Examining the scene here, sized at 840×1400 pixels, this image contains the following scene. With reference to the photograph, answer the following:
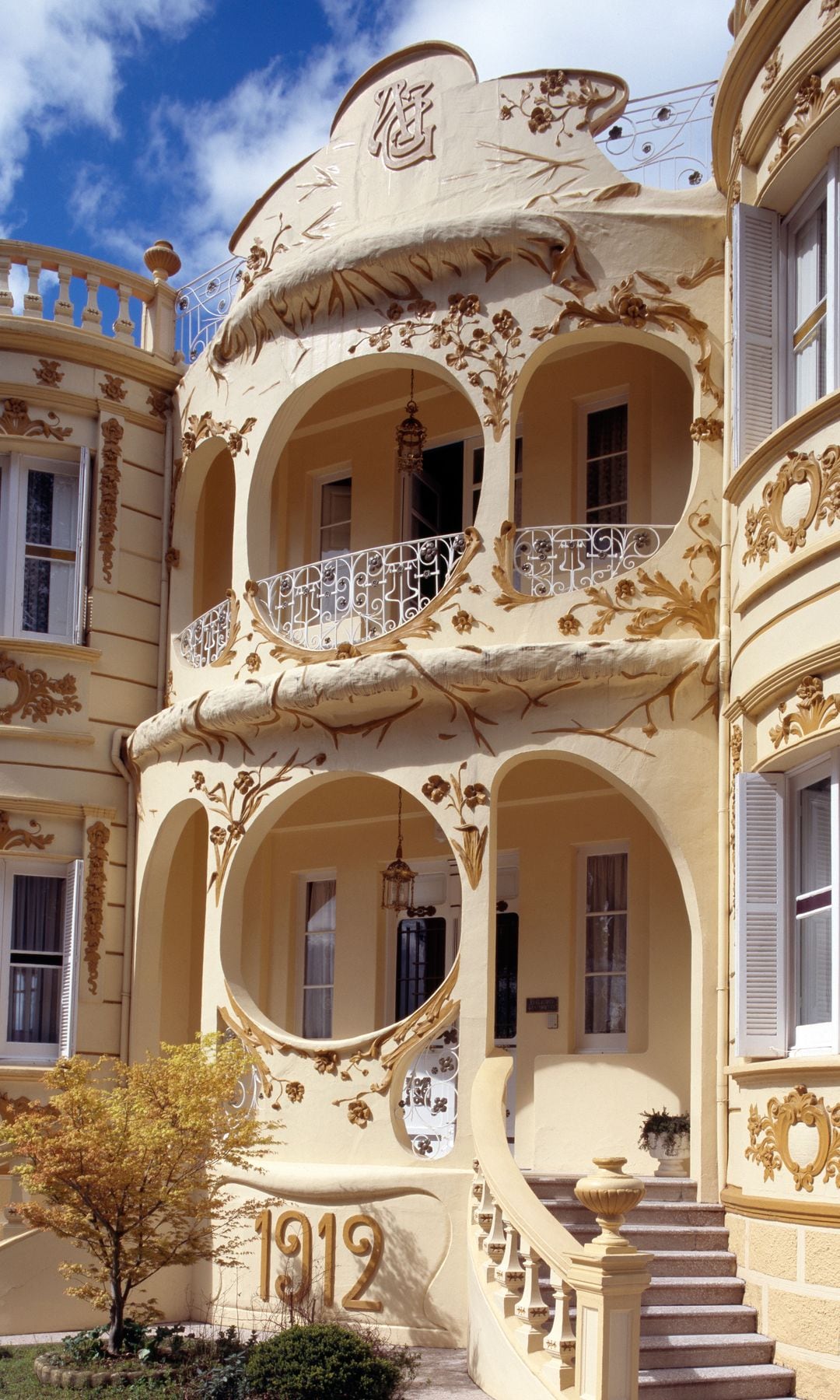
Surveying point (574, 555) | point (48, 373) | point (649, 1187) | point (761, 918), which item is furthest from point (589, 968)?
point (48, 373)

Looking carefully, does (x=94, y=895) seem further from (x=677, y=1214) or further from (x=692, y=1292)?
(x=692, y=1292)

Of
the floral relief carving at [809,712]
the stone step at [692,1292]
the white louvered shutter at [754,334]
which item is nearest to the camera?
the floral relief carving at [809,712]

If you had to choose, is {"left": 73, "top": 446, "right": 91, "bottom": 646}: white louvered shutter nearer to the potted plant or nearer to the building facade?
the building facade

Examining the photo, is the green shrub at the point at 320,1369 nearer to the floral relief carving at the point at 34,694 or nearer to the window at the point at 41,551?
the floral relief carving at the point at 34,694

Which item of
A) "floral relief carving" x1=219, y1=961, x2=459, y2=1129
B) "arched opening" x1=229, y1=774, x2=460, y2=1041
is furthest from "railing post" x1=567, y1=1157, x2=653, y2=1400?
"arched opening" x1=229, y1=774, x2=460, y2=1041

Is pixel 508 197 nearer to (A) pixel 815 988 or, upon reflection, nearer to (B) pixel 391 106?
(B) pixel 391 106

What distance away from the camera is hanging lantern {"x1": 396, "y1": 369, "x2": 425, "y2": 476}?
14352 millimetres

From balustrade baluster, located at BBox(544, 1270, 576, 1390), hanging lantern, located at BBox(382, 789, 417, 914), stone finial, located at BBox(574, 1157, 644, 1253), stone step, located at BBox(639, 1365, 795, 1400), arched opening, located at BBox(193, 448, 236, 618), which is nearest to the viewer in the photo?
stone finial, located at BBox(574, 1157, 644, 1253)

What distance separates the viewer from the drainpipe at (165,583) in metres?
16.0

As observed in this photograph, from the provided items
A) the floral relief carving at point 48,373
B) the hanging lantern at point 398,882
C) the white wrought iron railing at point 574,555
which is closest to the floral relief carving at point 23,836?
the hanging lantern at point 398,882

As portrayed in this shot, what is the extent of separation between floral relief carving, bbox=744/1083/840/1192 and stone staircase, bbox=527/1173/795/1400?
0.71 meters

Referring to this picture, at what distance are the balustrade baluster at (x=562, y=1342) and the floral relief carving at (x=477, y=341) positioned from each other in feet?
21.8

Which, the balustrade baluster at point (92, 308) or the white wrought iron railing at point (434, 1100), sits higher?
the balustrade baluster at point (92, 308)

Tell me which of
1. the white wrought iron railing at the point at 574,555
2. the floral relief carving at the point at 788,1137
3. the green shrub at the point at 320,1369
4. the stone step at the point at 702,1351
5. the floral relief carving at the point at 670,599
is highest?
the white wrought iron railing at the point at 574,555
